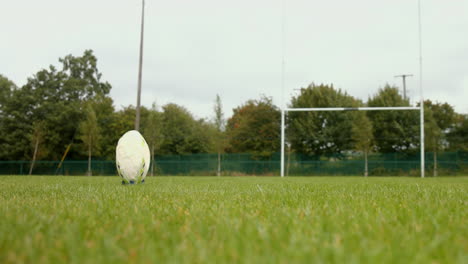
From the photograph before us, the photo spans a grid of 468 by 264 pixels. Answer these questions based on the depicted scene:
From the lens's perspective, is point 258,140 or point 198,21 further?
point 258,140

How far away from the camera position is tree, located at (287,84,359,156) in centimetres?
2430

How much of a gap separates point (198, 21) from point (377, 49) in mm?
11087

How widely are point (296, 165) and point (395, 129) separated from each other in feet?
26.2

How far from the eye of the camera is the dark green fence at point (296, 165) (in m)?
22.2

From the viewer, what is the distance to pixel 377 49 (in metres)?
21.1

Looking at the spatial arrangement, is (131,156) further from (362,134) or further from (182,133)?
(182,133)

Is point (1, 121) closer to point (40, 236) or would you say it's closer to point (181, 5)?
point (181, 5)

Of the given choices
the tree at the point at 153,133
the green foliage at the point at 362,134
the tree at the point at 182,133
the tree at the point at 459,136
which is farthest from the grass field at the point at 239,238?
the tree at the point at 459,136

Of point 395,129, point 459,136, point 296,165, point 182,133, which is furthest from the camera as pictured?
point 182,133

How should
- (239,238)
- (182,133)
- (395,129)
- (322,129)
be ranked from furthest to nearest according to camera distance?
1. (182,133)
2. (395,129)
3. (322,129)
4. (239,238)

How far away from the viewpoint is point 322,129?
24.6 m

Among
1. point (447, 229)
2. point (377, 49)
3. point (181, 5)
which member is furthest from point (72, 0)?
point (447, 229)

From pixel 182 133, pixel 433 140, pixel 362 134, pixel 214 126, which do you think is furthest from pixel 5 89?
pixel 433 140

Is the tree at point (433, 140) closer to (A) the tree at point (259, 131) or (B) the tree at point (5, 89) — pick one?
(A) the tree at point (259, 131)
